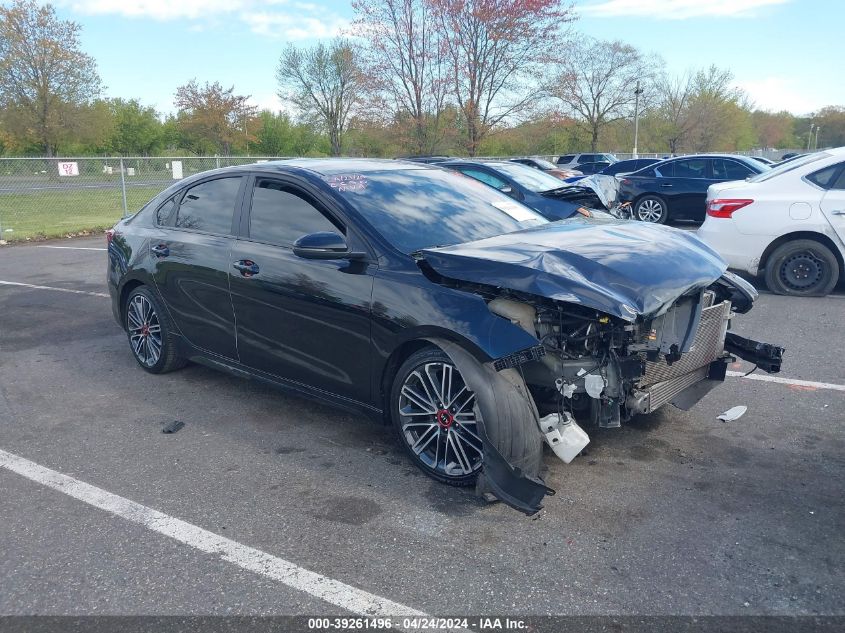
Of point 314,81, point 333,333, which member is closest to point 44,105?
point 314,81

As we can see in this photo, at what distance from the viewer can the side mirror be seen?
12.9 ft

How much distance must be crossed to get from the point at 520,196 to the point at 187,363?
17.6ft

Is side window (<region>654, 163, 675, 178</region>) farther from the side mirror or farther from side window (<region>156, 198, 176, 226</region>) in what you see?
the side mirror

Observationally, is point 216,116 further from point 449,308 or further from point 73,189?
point 449,308

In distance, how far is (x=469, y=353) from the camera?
3551 mm

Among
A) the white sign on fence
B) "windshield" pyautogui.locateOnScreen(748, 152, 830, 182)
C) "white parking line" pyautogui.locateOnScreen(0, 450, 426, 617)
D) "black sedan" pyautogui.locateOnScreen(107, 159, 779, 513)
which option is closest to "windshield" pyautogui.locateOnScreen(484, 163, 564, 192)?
"windshield" pyautogui.locateOnScreen(748, 152, 830, 182)

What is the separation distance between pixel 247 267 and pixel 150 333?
60.7 inches

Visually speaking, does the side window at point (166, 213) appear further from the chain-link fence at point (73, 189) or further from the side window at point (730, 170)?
the side window at point (730, 170)

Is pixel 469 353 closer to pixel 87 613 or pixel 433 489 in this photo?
pixel 433 489

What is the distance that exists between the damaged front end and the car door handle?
4.27 ft

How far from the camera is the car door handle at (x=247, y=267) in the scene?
456 cm

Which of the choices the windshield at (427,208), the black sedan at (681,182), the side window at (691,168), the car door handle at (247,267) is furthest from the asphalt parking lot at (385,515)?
the side window at (691,168)

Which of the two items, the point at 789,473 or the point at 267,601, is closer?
the point at 267,601

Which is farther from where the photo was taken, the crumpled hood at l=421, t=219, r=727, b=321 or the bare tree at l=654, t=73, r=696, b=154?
the bare tree at l=654, t=73, r=696, b=154
